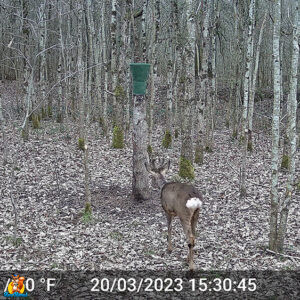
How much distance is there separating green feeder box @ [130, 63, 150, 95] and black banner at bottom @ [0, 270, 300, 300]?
4.67m

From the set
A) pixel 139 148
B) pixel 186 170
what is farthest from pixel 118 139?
pixel 139 148

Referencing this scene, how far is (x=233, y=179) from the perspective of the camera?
470 inches

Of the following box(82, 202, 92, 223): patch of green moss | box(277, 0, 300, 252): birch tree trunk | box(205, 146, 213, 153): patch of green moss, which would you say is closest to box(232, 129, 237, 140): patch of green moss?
box(205, 146, 213, 153): patch of green moss

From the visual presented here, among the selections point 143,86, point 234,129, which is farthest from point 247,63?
point 234,129

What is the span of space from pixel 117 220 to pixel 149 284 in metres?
2.98

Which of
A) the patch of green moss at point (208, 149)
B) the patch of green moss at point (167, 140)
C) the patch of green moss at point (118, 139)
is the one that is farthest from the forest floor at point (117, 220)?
the patch of green moss at point (167, 140)

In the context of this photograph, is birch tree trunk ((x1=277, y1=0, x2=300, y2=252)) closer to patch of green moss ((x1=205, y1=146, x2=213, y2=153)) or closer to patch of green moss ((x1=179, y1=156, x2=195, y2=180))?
patch of green moss ((x1=179, y1=156, x2=195, y2=180))

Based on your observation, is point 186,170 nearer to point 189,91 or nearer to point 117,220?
point 189,91

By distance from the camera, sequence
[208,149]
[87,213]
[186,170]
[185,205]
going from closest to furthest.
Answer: [185,205] < [87,213] < [186,170] < [208,149]

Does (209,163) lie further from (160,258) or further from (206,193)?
(160,258)

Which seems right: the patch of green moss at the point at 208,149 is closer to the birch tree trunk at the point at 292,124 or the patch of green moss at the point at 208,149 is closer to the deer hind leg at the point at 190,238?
the birch tree trunk at the point at 292,124

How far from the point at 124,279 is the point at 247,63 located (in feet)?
23.4

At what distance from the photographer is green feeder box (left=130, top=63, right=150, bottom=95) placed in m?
8.82

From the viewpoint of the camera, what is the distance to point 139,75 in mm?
8969
